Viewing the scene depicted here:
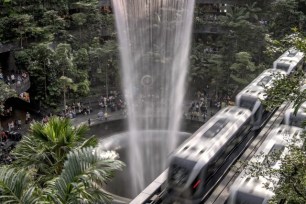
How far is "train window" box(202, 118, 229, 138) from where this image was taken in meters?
16.9

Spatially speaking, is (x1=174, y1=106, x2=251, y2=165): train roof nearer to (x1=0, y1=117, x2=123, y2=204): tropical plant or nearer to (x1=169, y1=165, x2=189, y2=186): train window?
(x1=169, y1=165, x2=189, y2=186): train window

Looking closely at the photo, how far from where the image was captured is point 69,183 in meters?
6.64

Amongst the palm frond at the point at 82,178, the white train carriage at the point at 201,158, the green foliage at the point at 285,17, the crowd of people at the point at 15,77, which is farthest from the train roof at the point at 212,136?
the green foliage at the point at 285,17

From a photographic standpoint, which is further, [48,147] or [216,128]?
[216,128]

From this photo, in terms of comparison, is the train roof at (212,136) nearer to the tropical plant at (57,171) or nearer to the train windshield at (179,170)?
the train windshield at (179,170)

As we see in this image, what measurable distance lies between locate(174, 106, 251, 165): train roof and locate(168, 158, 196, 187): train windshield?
22cm

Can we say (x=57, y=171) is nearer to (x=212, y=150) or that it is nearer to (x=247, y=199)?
(x=247, y=199)

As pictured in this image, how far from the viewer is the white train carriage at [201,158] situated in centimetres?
1475

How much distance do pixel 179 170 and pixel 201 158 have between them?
964mm

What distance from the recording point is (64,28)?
34.9 metres

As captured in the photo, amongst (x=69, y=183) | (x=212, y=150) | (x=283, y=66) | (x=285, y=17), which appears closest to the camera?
(x=69, y=183)

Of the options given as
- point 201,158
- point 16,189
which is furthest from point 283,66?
point 16,189

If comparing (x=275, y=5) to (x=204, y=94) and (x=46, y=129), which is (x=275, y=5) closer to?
(x=204, y=94)

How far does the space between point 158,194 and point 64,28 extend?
77.7 feet
